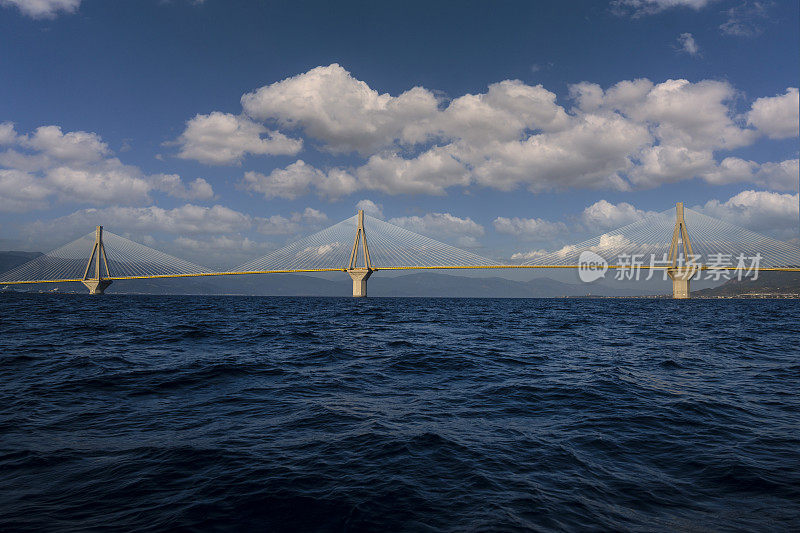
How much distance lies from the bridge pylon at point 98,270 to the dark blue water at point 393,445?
11351cm

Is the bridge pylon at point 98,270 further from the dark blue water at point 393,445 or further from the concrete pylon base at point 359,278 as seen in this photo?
the dark blue water at point 393,445

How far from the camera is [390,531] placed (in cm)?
395

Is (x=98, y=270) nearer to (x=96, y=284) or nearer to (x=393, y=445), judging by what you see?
(x=96, y=284)

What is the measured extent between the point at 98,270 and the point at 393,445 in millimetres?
125941

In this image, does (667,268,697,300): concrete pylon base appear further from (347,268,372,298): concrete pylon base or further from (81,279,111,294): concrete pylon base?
(81,279,111,294): concrete pylon base

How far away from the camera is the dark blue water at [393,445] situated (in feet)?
14.1

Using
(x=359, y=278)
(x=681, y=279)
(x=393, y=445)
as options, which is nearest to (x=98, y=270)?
(x=359, y=278)

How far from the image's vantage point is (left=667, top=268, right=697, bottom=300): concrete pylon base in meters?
89.4

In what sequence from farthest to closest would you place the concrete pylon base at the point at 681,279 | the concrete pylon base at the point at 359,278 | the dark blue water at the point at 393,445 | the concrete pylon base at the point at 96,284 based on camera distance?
the concrete pylon base at the point at 96,284 → the concrete pylon base at the point at 359,278 → the concrete pylon base at the point at 681,279 → the dark blue water at the point at 393,445

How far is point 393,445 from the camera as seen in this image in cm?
613

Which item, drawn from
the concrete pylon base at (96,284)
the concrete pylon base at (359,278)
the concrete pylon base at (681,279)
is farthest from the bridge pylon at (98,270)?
the concrete pylon base at (681,279)

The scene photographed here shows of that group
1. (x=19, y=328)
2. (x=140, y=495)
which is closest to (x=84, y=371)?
(x=140, y=495)

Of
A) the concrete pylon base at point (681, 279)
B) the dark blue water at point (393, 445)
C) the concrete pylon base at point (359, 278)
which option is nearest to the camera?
the dark blue water at point (393, 445)

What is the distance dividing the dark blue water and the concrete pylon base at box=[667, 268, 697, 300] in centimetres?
9171
